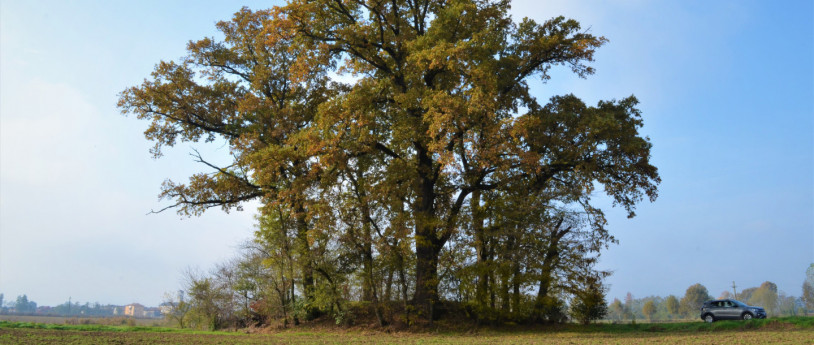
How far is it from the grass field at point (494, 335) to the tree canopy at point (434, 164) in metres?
1.45

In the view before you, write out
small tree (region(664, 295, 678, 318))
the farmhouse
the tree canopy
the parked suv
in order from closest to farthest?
the tree canopy
the parked suv
small tree (region(664, 295, 678, 318))
the farmhouse

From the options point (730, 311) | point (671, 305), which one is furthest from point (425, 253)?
point (671, 305)

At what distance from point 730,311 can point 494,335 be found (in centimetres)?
1408

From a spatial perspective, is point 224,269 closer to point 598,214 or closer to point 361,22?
point 361,22

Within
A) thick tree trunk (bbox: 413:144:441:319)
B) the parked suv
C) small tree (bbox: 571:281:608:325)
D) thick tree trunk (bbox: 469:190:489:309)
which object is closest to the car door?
the parked suv

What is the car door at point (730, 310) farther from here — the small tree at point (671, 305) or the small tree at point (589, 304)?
the small tree at point (671, 305)

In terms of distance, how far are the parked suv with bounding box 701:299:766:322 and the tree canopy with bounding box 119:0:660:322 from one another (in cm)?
931

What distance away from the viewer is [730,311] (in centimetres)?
2372

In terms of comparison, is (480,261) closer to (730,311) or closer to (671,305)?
(730,311)

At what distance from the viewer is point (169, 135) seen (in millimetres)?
23453

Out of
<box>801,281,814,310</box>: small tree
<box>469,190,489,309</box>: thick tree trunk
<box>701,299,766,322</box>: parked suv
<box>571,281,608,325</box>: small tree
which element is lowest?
<box>801,281,814,310</box>: small tree

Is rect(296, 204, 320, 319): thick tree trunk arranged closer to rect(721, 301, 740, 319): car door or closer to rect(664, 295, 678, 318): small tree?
rect(721, 301, 740, 319): car door

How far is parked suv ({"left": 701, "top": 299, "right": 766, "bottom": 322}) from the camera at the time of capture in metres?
23.3

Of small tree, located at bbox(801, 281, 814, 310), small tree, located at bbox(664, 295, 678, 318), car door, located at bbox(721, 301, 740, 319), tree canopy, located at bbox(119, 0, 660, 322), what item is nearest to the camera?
tree canopy, located at bbox(119, 0, 660, 322)
